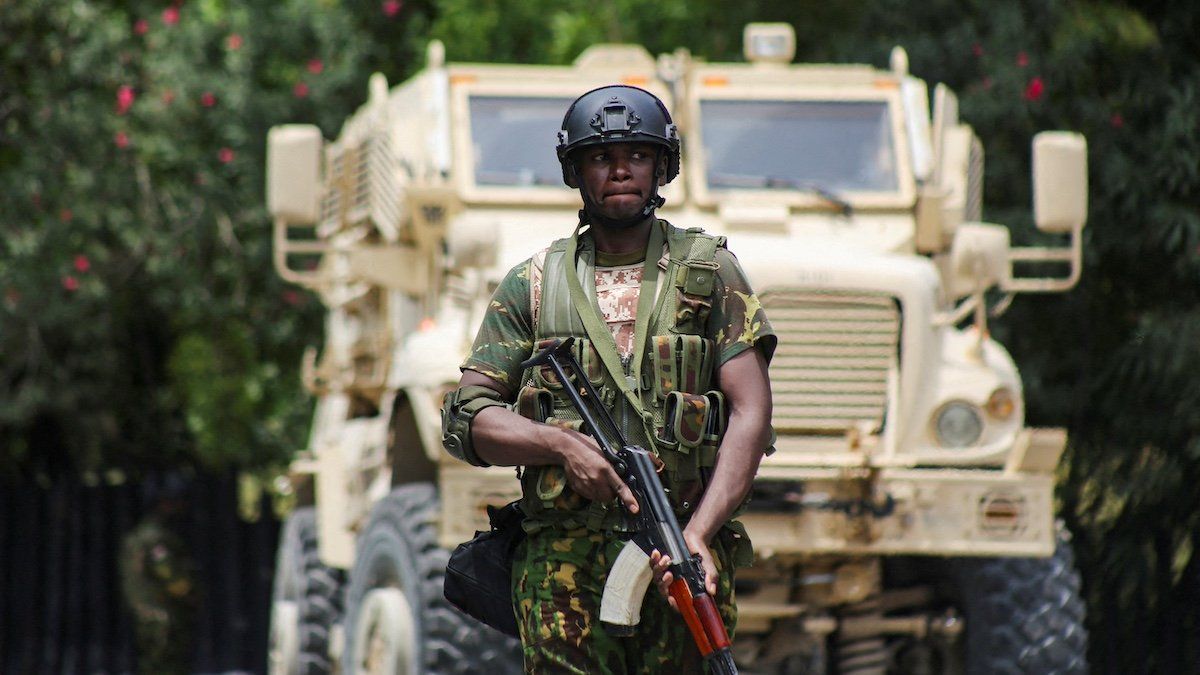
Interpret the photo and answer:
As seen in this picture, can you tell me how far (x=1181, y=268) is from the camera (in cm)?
1206

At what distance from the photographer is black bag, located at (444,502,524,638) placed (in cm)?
458

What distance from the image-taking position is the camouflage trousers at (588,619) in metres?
4.38

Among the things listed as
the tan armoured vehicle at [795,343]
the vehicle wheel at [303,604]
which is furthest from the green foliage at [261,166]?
the vehicle wheel at [303,604]

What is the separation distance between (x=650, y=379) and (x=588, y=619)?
0.51 metres

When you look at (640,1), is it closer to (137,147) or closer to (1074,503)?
(137,147)

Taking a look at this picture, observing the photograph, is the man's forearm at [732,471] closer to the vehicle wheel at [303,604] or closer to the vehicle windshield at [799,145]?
the vehicle windshield at [799,145]

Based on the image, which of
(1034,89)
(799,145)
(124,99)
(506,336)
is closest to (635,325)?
(506,336)

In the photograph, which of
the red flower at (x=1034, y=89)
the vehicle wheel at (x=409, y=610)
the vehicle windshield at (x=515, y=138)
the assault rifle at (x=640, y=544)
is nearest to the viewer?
the assault rifle at (x=640, y=544)

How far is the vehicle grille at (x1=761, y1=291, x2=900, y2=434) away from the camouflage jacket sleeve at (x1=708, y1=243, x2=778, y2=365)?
316 centimetres

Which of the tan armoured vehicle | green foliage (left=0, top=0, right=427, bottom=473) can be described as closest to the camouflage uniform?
the tan armoured vehicle

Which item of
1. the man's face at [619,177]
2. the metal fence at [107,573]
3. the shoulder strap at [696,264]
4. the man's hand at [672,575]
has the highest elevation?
the man's face at [619,177]

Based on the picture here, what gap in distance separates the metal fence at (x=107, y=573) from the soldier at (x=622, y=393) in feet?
28.1

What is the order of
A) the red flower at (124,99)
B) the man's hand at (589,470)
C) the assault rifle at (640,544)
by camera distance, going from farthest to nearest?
the red flower at (124,99), the man's hand at (589,470), the assault rifle at (640,544)

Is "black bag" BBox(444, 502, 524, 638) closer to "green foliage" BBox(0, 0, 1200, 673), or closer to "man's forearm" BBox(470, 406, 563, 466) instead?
"man's forearm" BBox(470, 406, 563, 466)
